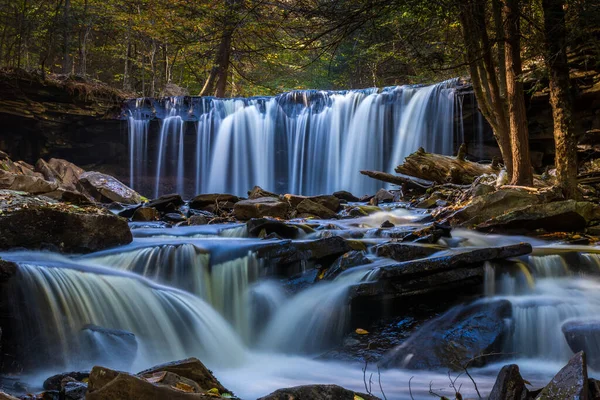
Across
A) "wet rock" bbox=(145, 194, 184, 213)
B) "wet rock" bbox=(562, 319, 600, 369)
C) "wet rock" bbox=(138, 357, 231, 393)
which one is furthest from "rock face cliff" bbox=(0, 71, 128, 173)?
"wet rock" bbox=(562, 319, 600, 369)

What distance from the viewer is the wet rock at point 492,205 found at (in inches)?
345

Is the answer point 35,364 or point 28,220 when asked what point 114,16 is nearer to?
point 28,220

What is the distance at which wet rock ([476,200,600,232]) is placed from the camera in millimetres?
7852

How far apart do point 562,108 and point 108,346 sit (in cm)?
749

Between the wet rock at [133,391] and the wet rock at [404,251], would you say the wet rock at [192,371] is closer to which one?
the wet rock at [133,391]

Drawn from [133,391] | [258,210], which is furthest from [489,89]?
[133,391]

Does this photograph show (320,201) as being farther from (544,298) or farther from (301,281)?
(544,298)

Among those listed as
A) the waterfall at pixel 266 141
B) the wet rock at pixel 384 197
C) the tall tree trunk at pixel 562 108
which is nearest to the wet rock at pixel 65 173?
the waterfall at pixel 266 141

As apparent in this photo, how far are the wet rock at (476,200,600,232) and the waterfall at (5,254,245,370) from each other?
488 cm

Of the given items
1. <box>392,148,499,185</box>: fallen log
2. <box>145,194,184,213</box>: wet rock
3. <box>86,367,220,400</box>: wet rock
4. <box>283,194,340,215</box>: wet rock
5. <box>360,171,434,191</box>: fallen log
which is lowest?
<box>86,367,220,400</box>: wet rock

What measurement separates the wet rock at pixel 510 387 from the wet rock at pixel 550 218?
221 inches

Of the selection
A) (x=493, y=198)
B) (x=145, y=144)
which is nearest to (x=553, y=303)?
(x=493, y=198)

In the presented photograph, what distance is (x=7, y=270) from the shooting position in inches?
196

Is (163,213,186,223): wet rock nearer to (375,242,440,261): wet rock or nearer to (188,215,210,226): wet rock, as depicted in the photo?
(188,215,210,226): wet rock
